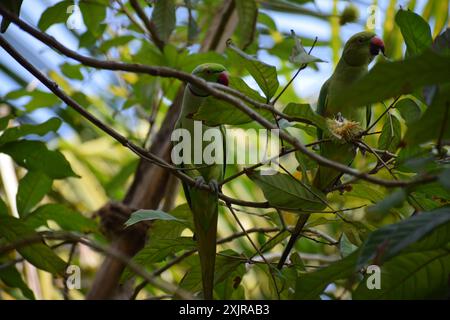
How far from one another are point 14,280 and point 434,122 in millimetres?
1077

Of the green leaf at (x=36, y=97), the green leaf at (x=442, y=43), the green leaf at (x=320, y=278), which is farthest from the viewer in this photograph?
the green leaf at (x=36, y=97)

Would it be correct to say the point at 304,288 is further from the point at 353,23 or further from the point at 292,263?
the point at 353,23

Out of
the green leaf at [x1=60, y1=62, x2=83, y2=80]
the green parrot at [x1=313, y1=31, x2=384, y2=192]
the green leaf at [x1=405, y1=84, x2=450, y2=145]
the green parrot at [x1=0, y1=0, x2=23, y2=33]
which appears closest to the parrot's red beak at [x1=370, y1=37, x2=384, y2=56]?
the green parrot at [x1=313, y1=31, x2=384, y2=192]

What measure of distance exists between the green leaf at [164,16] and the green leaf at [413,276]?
1.00m

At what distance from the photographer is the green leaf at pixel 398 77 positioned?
2.43ft

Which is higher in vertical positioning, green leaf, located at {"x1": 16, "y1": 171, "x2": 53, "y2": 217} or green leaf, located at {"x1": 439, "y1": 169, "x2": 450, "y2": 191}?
green leaf, located at {"x1": 16, "y1": 171, "x2": 53, "y2": 217}

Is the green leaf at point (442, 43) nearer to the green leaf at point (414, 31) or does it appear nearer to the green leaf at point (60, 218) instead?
the green leaf at point (414, 31)

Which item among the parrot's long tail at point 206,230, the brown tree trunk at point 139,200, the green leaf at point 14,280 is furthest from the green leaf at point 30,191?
the parrot's long tail at point 206,230

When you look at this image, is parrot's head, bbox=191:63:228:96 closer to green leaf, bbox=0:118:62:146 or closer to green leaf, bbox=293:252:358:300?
green leaf, bbox=0:118:62:146

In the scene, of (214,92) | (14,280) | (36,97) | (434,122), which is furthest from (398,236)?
(36,97)

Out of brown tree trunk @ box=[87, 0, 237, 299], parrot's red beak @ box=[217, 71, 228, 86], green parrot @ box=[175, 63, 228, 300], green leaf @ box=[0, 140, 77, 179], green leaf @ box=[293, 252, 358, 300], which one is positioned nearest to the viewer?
green leaf @ box=[293, 252, 358, 300]

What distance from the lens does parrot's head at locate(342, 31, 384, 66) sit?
1573 millimetres

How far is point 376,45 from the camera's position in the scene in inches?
60.0

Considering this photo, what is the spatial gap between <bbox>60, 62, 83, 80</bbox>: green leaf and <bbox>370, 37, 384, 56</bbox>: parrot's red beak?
3.27ft
